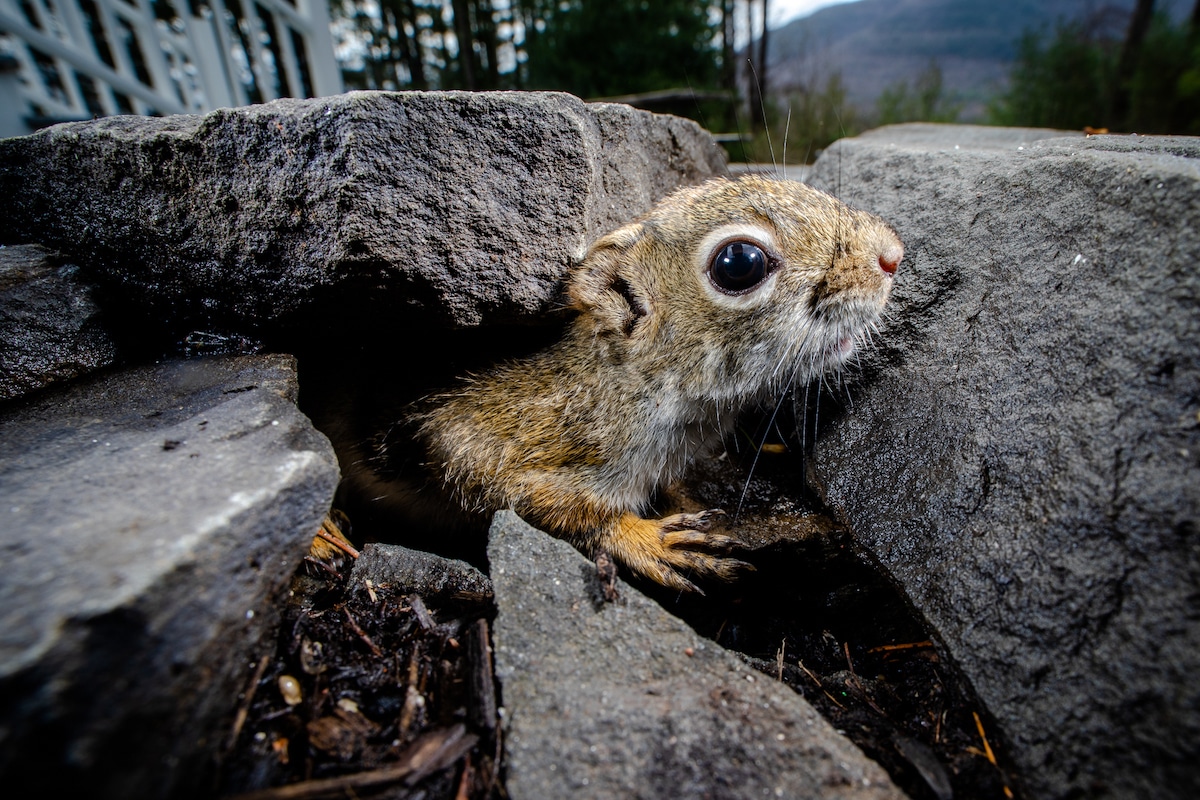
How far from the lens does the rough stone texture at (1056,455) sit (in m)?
1.37

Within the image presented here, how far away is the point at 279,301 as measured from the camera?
2268mm

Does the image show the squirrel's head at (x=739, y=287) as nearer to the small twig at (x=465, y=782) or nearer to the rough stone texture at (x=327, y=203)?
the rough stone texture at (x=327, y=203)

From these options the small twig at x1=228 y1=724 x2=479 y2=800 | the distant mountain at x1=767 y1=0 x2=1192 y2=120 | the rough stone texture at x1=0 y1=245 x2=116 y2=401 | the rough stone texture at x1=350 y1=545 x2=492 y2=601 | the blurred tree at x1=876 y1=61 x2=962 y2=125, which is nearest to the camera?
the small twig at x1=228 y1=724 x2=479 y2=800

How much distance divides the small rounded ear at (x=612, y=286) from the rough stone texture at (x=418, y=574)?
1093mm

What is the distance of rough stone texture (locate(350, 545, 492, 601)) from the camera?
2111 millimetres

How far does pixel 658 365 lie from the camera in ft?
8.00

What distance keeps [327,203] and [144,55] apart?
8551mm

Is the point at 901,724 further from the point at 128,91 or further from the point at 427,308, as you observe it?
the point at 128,91

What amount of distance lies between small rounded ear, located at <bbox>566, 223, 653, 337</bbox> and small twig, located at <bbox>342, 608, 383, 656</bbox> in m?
1.38

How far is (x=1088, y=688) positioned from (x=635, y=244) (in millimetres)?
1985

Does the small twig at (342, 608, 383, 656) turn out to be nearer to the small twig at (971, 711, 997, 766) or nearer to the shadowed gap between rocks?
the shadowed gap between rocks

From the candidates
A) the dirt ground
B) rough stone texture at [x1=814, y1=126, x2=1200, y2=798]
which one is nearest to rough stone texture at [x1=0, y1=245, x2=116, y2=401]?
the dirt ground

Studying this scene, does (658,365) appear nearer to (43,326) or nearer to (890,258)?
(890,258)

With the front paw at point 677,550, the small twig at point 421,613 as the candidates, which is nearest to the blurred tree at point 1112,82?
the front paw at point 677,550
